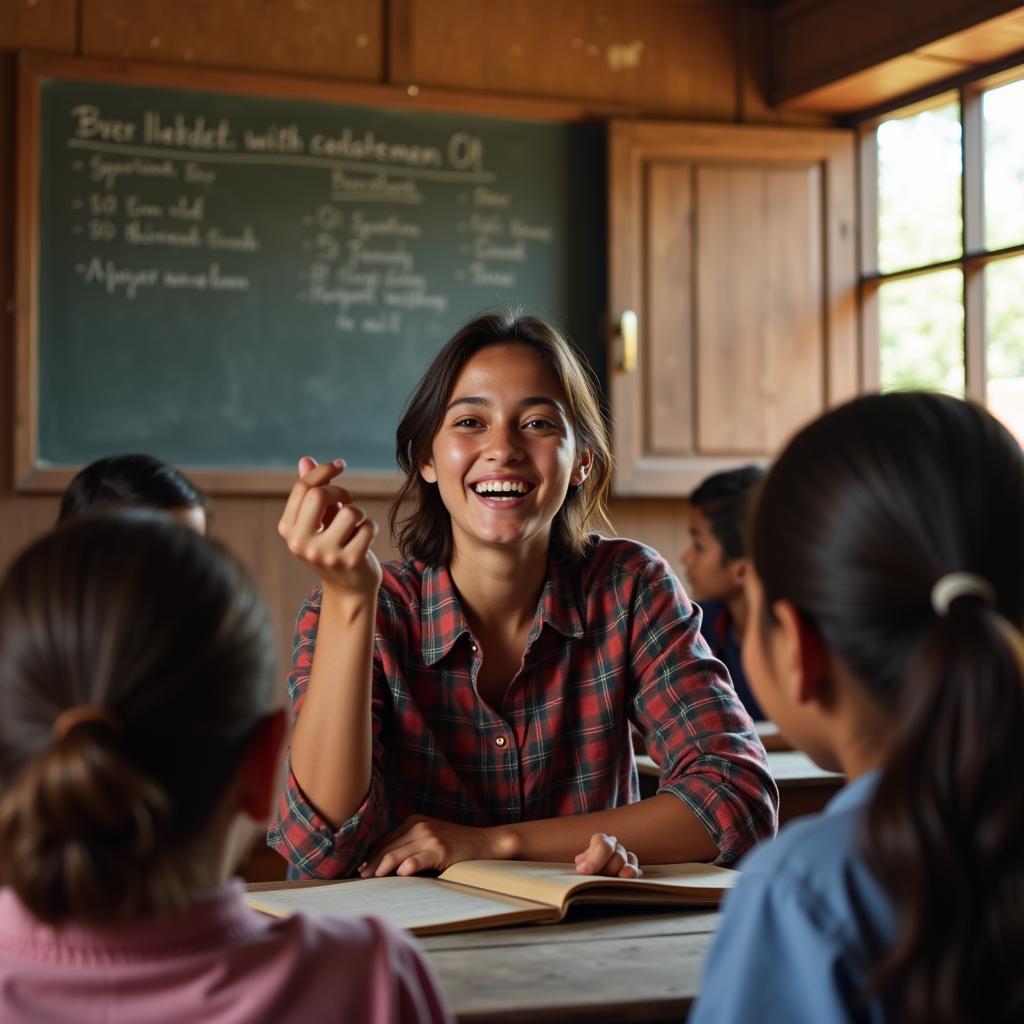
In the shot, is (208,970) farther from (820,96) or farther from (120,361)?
(820,96)

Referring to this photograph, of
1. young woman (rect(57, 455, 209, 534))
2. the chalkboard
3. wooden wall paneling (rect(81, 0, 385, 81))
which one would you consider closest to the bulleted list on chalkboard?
the chalkboard

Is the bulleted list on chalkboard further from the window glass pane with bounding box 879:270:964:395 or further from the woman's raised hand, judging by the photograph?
the woman's raised hand

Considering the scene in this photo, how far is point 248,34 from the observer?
4.33 m

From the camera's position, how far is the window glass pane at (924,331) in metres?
4.46

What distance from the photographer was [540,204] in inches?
183

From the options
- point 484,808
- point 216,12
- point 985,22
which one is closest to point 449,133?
point 216,12

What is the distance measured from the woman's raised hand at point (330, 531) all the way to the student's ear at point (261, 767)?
0.68 metres

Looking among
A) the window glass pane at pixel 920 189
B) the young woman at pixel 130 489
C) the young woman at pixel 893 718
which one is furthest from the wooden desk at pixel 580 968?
the window glass pane at pixel 920 189

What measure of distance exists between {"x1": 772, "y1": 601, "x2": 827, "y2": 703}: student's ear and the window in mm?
3240

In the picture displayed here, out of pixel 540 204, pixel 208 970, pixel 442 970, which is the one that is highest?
pixel 540 204

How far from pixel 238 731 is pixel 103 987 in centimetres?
16

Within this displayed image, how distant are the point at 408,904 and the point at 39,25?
351cm

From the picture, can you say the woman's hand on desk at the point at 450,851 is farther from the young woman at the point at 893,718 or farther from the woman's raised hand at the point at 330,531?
the young woman at the point at 893,718

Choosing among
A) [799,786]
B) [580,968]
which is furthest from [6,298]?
[580,968]
